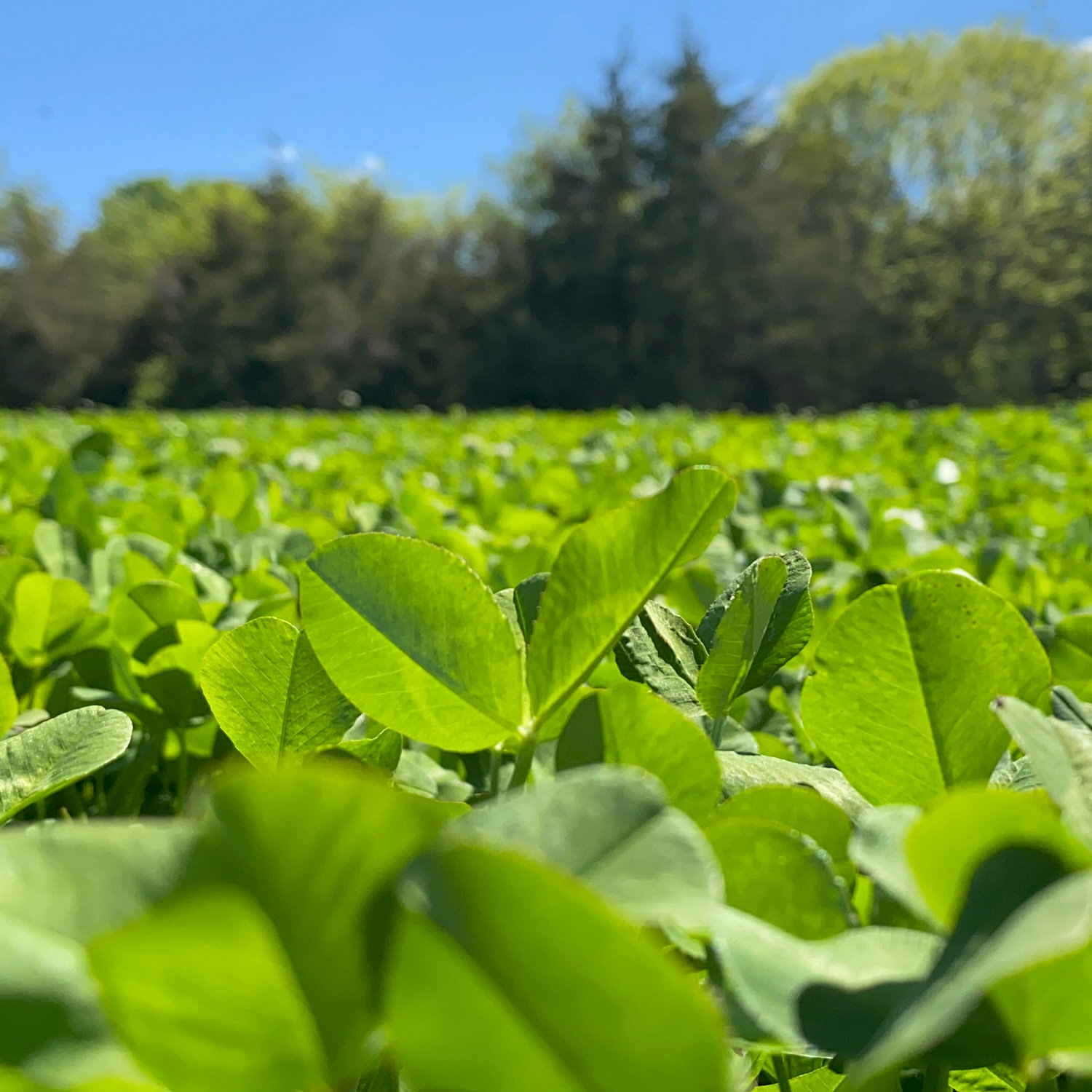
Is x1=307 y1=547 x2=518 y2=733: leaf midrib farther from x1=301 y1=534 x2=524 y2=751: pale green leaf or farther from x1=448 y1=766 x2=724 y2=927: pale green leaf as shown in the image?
x1=448 y1=766 x2=724 y2=927: pale green leaf

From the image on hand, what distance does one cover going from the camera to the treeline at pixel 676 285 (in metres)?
20.4

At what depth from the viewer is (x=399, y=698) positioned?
0.33 meters

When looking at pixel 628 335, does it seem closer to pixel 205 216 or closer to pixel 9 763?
pixel 205 216

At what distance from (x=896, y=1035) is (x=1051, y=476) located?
218cm

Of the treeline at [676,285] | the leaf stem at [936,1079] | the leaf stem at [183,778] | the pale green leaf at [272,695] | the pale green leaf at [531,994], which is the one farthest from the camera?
the treeline at [676,285]

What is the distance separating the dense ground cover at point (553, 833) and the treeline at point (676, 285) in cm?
1938

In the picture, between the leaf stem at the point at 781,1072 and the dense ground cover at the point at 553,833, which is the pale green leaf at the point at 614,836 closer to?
the dense ground cover at the point at 553,833

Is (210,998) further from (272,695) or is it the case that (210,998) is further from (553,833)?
(272,695)

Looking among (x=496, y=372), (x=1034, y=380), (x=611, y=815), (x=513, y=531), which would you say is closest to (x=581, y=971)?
(x=611, y=815)

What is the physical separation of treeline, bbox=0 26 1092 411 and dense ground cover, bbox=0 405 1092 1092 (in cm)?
1938

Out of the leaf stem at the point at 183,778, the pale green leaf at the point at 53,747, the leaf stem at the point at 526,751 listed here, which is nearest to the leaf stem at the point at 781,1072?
the leaf stem at the point at 526,751

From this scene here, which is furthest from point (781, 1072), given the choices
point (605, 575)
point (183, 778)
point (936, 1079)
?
point (183, 778)

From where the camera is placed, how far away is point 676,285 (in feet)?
65.5

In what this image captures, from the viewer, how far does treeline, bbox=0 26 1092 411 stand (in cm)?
2038
